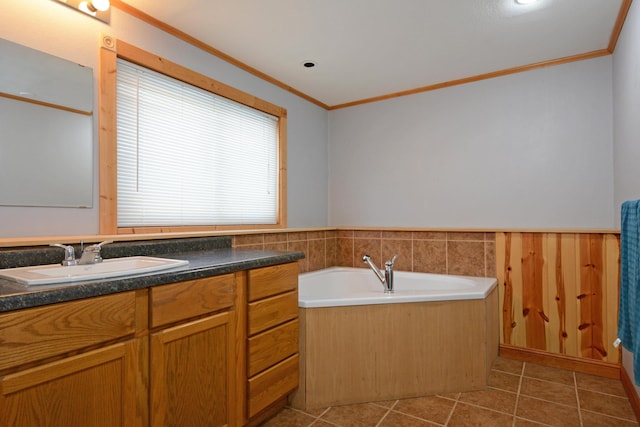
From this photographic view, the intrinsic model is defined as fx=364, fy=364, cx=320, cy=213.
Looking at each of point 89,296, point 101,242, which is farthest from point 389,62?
point 89,296

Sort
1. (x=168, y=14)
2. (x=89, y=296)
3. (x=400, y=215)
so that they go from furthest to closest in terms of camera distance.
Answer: (x=400, y=215) → (x=168, y=14) → (x=89, y=296)

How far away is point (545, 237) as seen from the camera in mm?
2672

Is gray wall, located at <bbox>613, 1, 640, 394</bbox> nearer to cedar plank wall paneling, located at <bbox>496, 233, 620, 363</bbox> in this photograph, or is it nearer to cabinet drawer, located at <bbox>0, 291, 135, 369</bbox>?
cedar plank wall paneling, located at <bbox>496, 233, 620, 363</bbox>

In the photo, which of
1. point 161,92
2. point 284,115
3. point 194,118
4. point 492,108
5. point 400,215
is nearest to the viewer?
point 161,92

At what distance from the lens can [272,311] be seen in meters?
1.91

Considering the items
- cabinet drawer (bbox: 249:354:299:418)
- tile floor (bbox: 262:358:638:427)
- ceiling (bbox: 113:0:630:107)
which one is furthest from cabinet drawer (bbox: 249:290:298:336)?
ceiling (bbox: 113:0:630:107)

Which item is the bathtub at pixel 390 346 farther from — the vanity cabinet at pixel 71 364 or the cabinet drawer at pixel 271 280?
the vanity cabinet at pixel 71 364

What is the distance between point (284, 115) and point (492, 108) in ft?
5.63

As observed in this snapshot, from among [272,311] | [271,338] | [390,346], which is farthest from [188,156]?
[390,346]

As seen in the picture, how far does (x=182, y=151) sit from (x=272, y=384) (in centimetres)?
151

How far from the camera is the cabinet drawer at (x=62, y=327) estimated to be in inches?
39.4

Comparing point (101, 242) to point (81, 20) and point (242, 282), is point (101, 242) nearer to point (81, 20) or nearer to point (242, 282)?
point (242, 282)

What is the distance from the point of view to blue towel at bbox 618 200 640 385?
55.5 inches

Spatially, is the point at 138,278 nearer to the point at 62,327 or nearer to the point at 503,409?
the point at 62,327
